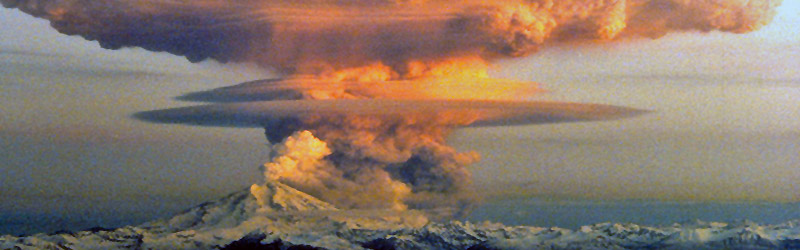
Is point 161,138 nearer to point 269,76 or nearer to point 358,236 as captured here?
point 269,76

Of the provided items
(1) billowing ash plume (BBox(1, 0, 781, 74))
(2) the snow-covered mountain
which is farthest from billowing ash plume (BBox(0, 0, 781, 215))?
(2) the snow-covered mountain

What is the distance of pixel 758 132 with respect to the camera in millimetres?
7094

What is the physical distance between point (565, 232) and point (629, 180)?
0.59m

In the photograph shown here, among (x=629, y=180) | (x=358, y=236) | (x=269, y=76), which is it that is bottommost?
(x=358, y=236)

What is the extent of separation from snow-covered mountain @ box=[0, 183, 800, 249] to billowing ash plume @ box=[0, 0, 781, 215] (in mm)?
121

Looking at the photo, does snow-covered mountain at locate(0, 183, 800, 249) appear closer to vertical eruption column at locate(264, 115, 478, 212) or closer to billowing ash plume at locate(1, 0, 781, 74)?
vertical eruption column at locate(264, 115, 478, 212)

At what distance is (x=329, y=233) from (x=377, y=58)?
1287 millimetres

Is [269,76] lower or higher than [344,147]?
higher

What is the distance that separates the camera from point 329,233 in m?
6.96

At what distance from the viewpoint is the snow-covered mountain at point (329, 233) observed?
6926 millimetres

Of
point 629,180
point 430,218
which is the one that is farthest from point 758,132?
point 430,218

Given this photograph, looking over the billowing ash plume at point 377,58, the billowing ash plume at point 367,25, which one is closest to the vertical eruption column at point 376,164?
the billowing ash plume at point 377,58

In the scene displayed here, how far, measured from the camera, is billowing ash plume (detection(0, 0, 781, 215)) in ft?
22.7

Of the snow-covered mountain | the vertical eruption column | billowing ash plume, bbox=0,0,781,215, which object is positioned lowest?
the snow-covered mountain
